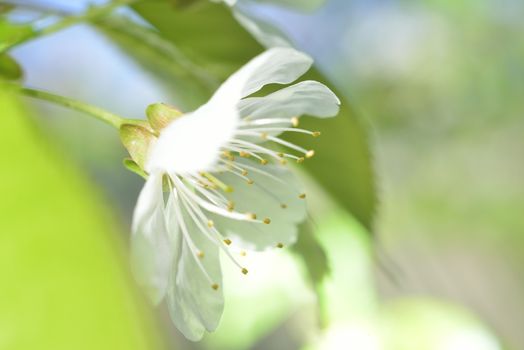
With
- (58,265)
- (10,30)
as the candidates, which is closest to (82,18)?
(10,30)

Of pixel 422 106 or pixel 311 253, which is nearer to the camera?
pixel 311 253

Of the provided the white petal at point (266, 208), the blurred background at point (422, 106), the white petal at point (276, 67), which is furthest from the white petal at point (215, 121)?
the blurred background at point (422, 106)

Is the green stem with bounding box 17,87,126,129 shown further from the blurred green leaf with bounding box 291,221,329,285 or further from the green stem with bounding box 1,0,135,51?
the blurred green leaf with bounding box 291,221,329,285

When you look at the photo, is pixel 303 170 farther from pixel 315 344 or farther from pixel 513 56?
pixel 513 56

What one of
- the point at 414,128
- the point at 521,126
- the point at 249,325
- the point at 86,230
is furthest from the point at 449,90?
the point at 86,230

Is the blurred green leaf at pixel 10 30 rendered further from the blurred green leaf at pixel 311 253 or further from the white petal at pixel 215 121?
the blurred green leaf at pixel 311 253

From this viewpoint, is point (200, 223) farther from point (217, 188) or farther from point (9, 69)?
point (9, 69)

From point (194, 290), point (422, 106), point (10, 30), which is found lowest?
point (422, 106)

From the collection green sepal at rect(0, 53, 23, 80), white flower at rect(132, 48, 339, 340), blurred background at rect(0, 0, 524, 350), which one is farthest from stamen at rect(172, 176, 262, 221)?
blurred background at rect(0, 0, 524, 350)

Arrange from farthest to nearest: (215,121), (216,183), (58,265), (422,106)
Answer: (422,106) < (216,183) < (215,121) < (58,265)
